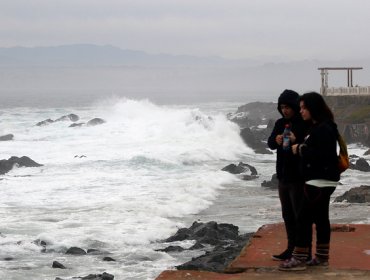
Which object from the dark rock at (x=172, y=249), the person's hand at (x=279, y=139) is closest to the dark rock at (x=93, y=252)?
the dark rock at (x=172, y=249)

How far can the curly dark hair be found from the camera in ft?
20.1

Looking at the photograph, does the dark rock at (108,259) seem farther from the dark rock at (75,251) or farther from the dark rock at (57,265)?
the dark rock at (57,265)

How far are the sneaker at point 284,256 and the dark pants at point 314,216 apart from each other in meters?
0.23

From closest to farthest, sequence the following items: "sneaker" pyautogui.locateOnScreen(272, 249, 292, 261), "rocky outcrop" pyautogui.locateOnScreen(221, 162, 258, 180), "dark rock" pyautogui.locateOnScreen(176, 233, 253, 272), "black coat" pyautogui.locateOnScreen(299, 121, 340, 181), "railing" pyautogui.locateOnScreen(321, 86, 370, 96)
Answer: "black coat" pyautogui.locateOnScreen(299, 121, 340, 181)
"sneaker" pyautogui.locateOnScreen(272, 249, 292, 261)
"dark rock" pyautogui.locateOnScreen(176, 233, 253, 272)
"rocky outcrop" pyautogui.locateOnScreen(221, 162, 258, 180)
"railing" pyautogui.locateOnScreen(321, 86, 370, 96)

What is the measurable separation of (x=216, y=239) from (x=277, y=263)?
27.6ft

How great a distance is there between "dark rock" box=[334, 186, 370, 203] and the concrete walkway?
1163 cm

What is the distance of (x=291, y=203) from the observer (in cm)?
653

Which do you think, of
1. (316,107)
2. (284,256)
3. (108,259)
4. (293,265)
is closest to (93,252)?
(108,259)

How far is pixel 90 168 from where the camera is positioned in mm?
28938

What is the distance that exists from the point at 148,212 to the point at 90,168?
1051 centimetres

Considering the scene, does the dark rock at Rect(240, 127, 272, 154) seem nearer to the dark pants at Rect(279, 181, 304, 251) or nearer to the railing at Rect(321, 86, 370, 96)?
the railing at Rect(321, 86, 370, 96)

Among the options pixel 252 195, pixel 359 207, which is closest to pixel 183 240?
pixel 359 207

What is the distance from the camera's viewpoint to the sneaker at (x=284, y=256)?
21.5 ft

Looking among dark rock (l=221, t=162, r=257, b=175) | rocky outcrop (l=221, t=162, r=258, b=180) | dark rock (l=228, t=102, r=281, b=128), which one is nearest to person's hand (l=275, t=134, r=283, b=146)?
rocky outcrop (l=221, t=162, r=258, b=180)
